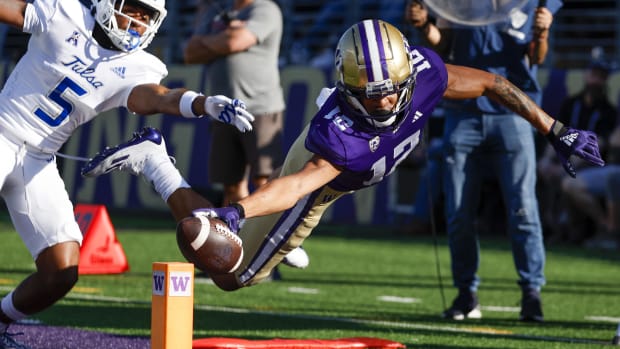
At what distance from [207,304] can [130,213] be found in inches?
340

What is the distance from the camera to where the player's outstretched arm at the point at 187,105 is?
454 cm

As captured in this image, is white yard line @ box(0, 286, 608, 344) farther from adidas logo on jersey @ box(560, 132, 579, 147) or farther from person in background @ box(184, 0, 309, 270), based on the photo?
person in background @ box(184, 0, 309, 270)

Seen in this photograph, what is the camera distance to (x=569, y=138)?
5246 millimetres

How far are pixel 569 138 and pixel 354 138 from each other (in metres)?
1.03

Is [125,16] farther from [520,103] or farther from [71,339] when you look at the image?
[520,103]

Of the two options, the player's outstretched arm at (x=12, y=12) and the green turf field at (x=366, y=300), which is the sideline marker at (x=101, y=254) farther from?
the player's outstretched arm at (x=12, y=12)

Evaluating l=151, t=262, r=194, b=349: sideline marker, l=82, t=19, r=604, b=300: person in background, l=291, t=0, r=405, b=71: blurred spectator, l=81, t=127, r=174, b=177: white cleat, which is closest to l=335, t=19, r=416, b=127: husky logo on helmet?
l=82, t=19, r=604, b=300: person in background

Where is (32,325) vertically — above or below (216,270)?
below

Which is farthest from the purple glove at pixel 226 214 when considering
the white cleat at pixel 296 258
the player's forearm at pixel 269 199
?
the white cleat at pixel 296 258

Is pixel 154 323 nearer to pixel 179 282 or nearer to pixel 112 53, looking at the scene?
pixel 179 282

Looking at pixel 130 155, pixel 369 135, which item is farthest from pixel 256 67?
pixel 369 135

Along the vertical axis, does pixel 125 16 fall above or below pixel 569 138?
above

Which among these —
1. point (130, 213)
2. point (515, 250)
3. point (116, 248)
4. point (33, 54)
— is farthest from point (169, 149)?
point (33, 54)

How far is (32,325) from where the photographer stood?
19.5 ft
